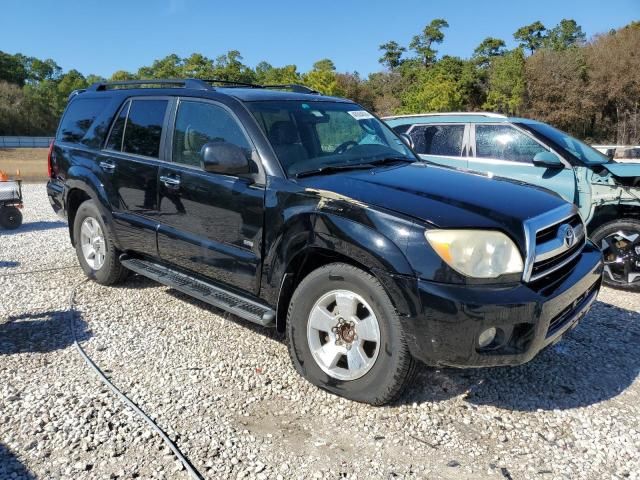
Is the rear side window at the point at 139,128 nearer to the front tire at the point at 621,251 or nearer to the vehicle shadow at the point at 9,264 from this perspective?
the vehicle shadow at the point at 9,264

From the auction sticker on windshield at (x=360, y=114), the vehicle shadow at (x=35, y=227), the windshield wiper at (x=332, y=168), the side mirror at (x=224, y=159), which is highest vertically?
the auction sticker on windshield at (x=360, y=114)

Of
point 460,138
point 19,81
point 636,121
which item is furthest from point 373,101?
point 19,81

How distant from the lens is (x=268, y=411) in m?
3.16

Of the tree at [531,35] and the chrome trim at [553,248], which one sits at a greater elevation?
the tree at [531,35]

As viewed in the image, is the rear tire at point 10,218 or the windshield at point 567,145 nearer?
the windshield at point 567,145

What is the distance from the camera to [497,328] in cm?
277

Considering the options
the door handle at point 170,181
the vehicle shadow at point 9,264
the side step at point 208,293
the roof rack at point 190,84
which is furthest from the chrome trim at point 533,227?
the vehicle shadow at point 9,264

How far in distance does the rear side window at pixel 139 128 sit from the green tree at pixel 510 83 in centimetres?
4337

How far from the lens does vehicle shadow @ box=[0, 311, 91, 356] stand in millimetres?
3959

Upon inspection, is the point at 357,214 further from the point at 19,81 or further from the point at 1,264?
the point at 19,81

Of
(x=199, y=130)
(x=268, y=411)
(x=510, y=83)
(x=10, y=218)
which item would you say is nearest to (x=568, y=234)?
(x=268, y=411)

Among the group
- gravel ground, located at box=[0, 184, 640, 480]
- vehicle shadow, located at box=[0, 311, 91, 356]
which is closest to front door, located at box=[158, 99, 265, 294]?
gravel ground, located at box=[0, 184, 640, 480]

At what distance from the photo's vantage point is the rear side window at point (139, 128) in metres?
4.46

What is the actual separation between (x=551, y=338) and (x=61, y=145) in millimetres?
5047
